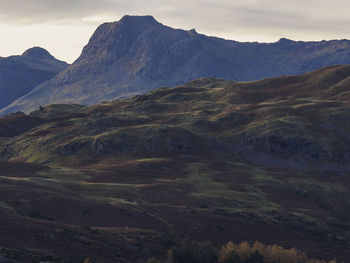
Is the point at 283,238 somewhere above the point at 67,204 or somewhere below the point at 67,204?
below

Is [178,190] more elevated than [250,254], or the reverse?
[250,254]

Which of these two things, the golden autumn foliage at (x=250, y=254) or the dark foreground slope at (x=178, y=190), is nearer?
the golden autumn foliage at (x=250, y=254)

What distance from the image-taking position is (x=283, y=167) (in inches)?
6742

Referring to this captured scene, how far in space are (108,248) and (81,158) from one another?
11416 cm

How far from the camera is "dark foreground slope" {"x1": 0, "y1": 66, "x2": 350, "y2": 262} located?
72125mm

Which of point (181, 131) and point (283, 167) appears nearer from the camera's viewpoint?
point (283, 167)

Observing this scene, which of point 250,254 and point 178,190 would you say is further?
point 178,190

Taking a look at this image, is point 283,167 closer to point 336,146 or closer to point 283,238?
point 336,146

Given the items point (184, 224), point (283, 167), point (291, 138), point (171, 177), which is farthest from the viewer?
point (291, 138)

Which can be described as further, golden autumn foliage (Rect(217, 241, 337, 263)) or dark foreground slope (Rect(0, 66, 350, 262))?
dark foreground slope (Rect(0, 66, 350, 262))

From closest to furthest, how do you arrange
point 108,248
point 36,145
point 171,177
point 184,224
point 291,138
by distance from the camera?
point 108,248 < point 184,224 < point 171,177 < point 291,138 < point 36,145

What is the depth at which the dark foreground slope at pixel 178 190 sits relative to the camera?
237 feet

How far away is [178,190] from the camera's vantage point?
420 ft

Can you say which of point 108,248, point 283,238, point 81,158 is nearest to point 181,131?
point 81,158
